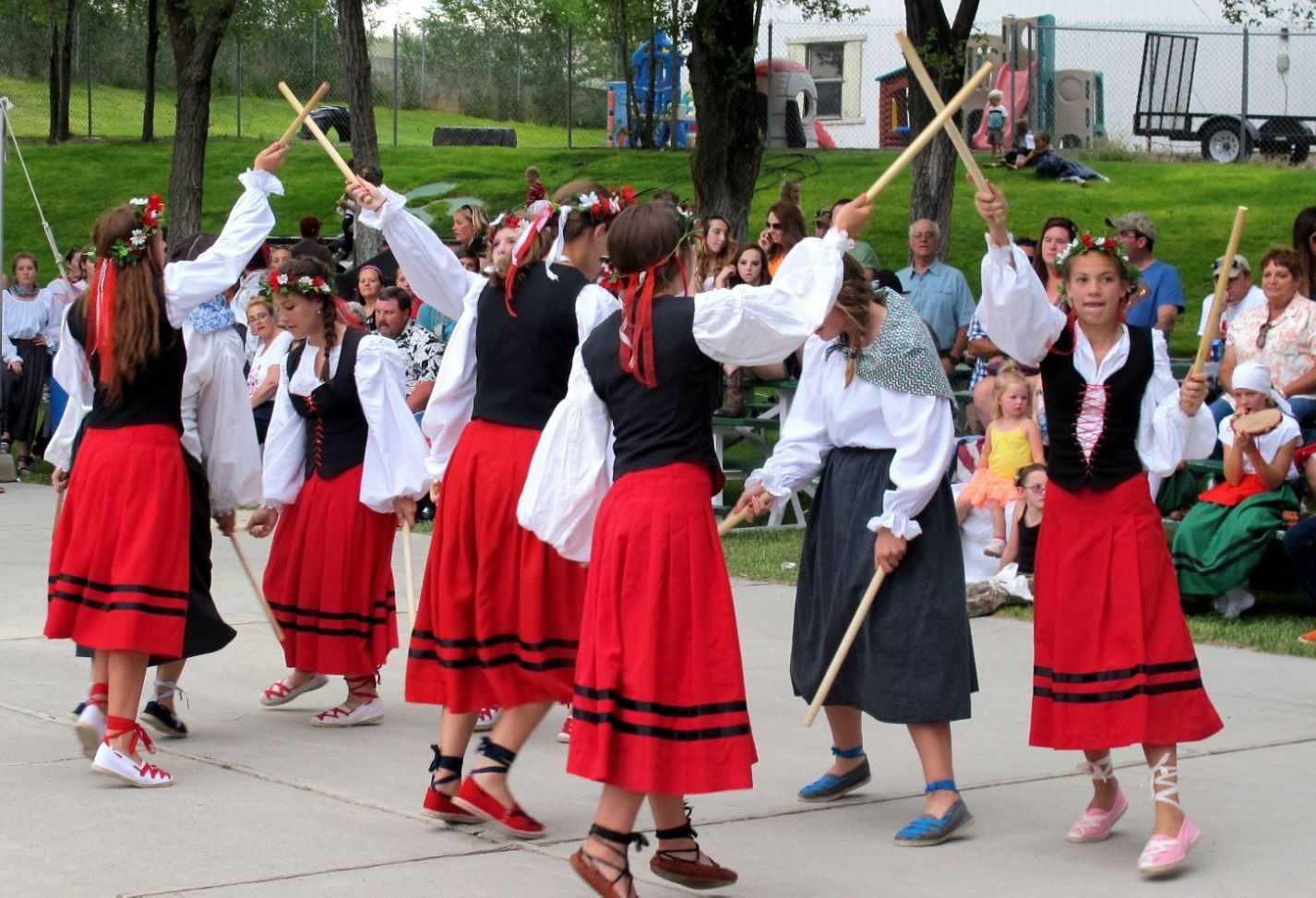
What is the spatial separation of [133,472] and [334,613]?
1.09 m

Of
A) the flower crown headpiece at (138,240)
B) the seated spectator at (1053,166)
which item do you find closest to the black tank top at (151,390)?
the flower crown headpiece at (138,240)

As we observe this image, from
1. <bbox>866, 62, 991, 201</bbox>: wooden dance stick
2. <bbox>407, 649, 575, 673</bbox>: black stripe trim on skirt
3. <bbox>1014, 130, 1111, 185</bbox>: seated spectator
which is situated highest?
<bbox>1014, 130, 1111, 185</bbox>: seated spectator

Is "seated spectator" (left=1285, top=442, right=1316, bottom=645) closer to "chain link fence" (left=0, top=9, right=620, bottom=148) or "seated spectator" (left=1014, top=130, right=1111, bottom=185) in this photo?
"seated spectator" (left=1014, top=130, right=1111, bottom=185)

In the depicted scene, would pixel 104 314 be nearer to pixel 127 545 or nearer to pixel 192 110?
pixel 127 545

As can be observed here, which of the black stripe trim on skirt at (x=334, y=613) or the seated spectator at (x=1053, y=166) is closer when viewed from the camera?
the black stripe trim on skirt at (x=334, y=613)

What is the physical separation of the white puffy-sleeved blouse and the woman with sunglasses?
4962 mm

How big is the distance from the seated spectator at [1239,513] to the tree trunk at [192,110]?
46.4ft

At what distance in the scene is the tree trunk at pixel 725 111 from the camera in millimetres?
15289

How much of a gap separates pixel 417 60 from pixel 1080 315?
3973 cm

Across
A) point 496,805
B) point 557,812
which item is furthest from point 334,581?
point 496,805

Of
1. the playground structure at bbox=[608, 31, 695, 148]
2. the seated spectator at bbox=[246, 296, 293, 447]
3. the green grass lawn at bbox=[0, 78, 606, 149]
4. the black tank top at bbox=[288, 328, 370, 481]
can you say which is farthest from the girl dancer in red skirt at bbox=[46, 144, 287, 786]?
the green grass lawn at bbox=[0, 78, 606, 149]

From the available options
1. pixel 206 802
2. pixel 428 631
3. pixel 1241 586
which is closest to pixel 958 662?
pixel 428 631

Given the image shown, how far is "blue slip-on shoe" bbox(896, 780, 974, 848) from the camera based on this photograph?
5160 millimetres

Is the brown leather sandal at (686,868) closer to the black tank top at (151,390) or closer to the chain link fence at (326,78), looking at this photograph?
the black tank top at (151,390)
